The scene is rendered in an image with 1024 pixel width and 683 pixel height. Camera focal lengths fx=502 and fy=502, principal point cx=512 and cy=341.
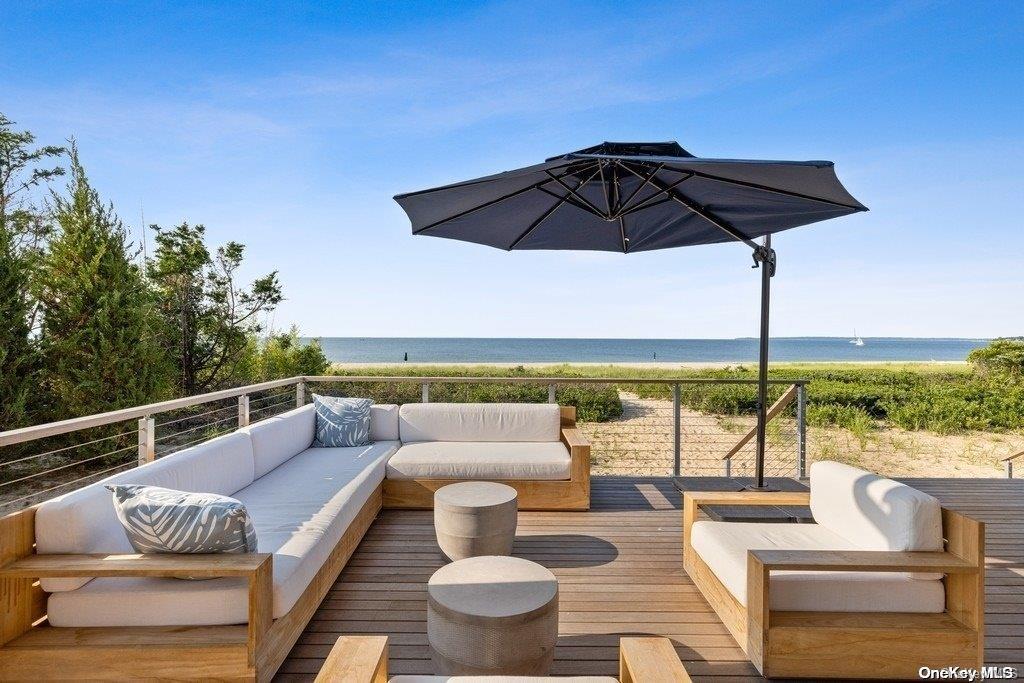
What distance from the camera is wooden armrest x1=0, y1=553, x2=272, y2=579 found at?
1.65 m

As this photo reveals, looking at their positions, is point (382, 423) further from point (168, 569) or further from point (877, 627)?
point (877, 627)

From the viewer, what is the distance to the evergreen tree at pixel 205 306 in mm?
9664

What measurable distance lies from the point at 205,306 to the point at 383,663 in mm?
10631

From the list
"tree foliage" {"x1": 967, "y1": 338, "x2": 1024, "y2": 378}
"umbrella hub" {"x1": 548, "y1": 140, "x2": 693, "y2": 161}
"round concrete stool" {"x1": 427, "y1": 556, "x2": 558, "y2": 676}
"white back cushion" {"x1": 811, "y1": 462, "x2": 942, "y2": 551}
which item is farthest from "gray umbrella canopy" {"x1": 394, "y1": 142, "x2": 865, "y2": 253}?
"tree foliage" {"x1": 967, "y1": 338, "x2": 1024, "y2": 378}

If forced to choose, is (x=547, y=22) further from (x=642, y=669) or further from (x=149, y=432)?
(x=642, y=669)

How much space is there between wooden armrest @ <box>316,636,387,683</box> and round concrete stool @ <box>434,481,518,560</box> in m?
1.37

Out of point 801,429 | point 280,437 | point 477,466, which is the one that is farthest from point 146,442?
point 801,429

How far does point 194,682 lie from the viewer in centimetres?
171

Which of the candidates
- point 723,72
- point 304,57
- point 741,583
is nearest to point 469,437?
point 741,583

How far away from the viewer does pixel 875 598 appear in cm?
196

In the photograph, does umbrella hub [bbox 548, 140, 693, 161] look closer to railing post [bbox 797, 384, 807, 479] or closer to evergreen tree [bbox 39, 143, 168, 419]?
railing post [bbox 797, 384, 807, 479]

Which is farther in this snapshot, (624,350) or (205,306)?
(624,350)

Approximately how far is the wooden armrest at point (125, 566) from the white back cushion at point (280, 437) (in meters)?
1.54
